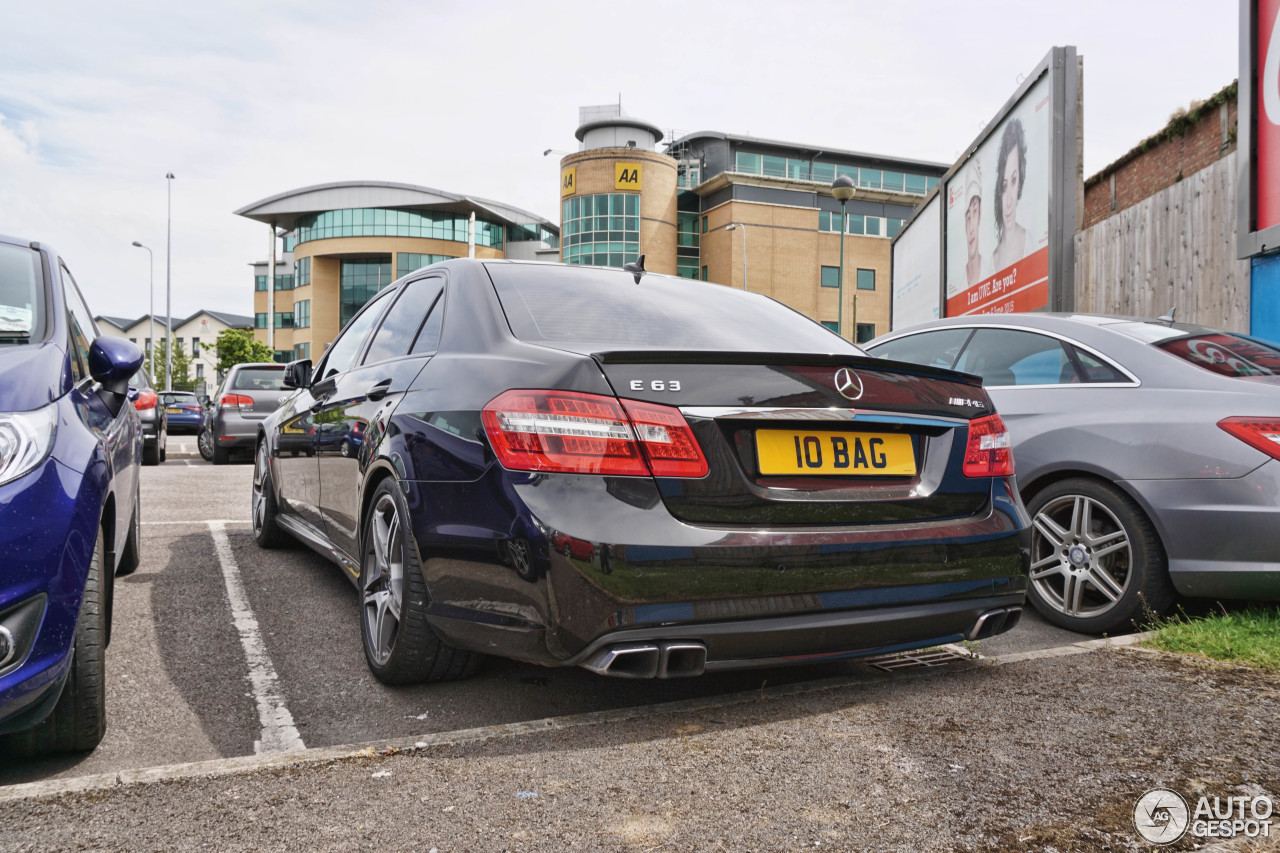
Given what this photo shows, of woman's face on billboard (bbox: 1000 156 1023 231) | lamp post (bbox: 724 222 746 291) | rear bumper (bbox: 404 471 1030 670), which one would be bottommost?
rear bumper (bbox: 404 471 1030 670)

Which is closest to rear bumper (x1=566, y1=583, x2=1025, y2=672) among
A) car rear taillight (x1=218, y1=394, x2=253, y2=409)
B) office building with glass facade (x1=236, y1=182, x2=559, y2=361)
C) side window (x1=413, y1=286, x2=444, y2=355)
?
side window (x1=413, y1=286, x2=444, y2=355)

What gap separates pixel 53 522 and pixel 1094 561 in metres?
3.61

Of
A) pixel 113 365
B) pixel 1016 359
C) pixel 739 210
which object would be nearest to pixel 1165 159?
pixel 1016 359

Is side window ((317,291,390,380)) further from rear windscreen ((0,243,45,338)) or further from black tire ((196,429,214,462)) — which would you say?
black tire ((196,429,214,462))

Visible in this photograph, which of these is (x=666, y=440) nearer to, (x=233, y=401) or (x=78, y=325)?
(x=78, y=325)

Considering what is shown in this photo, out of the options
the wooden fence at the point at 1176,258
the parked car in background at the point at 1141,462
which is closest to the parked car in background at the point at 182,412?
the wooden fence at the point at 1176,258

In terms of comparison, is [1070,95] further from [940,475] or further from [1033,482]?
[940,475]

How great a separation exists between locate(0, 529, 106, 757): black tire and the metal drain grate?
2322 millimetres

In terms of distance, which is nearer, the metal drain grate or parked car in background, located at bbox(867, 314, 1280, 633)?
the metal drain grate

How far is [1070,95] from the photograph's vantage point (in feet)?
32.2

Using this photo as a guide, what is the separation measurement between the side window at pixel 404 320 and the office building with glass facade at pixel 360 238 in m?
63.4

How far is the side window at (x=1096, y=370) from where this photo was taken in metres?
4.00

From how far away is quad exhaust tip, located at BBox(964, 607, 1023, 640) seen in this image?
108 inches

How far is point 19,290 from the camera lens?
10.5 feet
